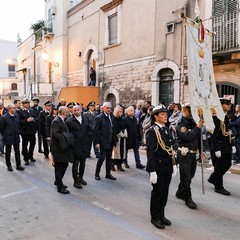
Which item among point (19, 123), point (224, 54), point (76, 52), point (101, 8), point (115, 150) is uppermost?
point (101, 8)

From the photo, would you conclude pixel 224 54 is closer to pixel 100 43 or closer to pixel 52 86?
pixel 100 43

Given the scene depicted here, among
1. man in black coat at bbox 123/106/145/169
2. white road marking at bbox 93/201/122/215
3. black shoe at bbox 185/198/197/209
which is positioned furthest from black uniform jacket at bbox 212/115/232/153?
man in black coat at bbox 123/106/145/169

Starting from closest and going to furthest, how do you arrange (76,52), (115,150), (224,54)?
(115,150) → (224,54) → (76,52)

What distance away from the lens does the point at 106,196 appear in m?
5.38

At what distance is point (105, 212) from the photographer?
458 cm

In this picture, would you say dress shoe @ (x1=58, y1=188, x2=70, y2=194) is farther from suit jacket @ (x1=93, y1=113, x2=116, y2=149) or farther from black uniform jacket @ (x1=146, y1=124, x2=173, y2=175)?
black uniform jacket @ (x1=146, y1=124, x2=173, y2=175)

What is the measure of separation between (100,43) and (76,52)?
11.8ft

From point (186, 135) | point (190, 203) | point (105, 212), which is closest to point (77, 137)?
point (105, 212)

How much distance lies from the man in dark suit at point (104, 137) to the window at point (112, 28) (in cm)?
1150

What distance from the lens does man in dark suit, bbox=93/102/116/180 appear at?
21.5 feet

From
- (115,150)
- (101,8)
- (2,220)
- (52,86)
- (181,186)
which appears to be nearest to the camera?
(2,220)

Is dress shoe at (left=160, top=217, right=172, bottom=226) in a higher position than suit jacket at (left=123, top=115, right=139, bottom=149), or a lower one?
lower

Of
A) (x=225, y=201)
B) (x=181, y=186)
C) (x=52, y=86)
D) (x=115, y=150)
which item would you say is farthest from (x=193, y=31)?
(x=52, y=86)

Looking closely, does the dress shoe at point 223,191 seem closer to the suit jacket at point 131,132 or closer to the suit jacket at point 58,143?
the suit jacket at point 131,132
